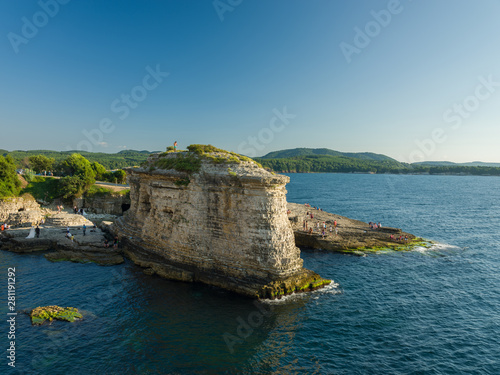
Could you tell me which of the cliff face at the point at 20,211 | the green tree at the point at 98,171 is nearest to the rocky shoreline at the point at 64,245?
the cliff face at the point at 20,211

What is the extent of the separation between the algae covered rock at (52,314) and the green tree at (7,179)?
37.0m

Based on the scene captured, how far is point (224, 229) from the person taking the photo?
23.3 meters

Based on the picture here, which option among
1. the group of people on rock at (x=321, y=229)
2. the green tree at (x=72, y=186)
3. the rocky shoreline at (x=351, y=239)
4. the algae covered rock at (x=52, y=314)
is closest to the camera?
the algae covered rock at (x=52, y=314)

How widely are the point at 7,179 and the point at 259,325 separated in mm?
51417

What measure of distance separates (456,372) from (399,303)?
7.23m

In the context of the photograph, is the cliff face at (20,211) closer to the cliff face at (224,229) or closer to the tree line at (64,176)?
the tree line at (64,176)

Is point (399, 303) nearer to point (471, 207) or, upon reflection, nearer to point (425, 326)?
point (425, 326)

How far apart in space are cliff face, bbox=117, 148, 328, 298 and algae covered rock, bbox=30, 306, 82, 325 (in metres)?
7.69

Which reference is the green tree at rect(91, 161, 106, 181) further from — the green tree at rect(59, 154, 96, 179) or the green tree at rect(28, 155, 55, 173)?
the green tree at rect(28, 155, 55, 173)

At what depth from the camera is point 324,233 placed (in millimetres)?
39219

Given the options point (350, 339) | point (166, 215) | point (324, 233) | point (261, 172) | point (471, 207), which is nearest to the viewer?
point (350, 339)

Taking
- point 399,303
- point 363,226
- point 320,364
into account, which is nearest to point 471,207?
point 363,226

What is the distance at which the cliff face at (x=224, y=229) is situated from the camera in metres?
22.0

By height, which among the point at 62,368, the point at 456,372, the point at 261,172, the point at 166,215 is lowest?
the point at 456,372
